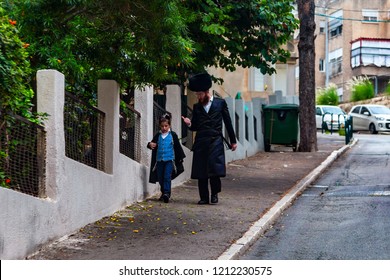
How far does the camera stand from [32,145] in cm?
1122

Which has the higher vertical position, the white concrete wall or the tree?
the tree

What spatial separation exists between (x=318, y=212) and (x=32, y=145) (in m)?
5.19

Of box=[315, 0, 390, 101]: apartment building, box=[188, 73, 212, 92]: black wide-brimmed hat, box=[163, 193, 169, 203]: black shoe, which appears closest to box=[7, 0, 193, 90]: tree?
box=[188, 73, 212, 92]: black wide-brimmed hat

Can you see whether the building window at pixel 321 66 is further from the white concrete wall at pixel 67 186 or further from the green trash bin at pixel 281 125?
the white concrete wall at pixel 67 186

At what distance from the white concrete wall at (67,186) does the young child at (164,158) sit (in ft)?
1.03

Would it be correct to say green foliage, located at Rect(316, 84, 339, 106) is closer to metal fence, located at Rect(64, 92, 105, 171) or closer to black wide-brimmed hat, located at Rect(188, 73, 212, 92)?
black wide-brimmed hat, located at Rect(188, 73, 212, 92)

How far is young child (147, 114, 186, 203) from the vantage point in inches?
614

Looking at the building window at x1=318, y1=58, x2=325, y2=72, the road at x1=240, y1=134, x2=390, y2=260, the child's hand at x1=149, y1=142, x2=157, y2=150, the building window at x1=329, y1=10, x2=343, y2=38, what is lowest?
the road at x1=240, y1=134, x2=390, y2=260

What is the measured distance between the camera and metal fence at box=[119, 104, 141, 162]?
1532 centimetres

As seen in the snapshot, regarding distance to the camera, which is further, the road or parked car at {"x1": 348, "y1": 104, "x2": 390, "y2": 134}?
parked car at {"x1": 348, "y1": 104, "x2": 390, "y2": 134}

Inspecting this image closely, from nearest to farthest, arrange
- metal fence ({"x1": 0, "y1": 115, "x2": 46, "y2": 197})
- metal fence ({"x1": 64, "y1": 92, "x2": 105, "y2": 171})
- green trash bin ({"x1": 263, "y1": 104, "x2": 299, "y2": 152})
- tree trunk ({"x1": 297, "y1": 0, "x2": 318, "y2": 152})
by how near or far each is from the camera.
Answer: metal fence ({"x1": 0, "y1": 115, "x2": 46, "y2": 197}), metal fence ({"x1": 64, "y1": 92, "x2": 105, "y2": 171}), tree trunk ({"x1": 297, "y1": 0, "x2": 318, "y2": 152}), green trash bin ({"x1": 263, "y1": 104, "x2": 299, "y2": 152})

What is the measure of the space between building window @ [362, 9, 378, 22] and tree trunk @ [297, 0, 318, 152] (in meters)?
37.5

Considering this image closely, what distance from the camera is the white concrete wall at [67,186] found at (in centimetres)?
1010

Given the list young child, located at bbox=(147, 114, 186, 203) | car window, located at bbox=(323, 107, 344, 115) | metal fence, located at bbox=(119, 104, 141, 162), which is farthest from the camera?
car window, located at bbox=(323, 107, 344, 115)
